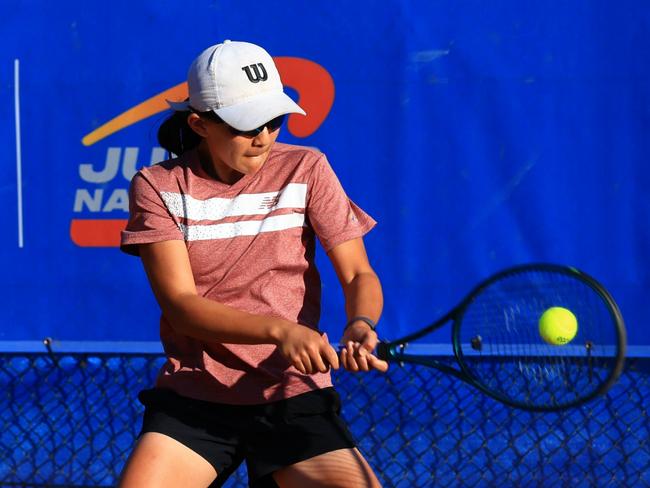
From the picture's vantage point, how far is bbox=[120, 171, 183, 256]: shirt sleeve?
2312 mm

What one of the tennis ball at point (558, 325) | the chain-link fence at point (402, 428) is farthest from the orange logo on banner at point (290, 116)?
the tennis ball at point (558, 325)

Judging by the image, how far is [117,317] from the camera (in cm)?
361

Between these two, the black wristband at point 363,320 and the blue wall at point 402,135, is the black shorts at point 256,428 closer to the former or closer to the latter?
the black wristband at point 363,320

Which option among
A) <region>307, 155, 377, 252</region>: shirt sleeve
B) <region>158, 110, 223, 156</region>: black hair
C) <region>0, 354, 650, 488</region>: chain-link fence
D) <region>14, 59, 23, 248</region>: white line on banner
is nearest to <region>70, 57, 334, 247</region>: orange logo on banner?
<region>14, 59, 23, 248</region>: white line on banner

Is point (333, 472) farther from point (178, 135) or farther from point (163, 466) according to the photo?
point (178, 135)

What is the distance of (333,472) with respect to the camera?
2258 millimetres

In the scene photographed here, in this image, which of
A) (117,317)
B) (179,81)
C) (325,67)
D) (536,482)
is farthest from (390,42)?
(536,482)

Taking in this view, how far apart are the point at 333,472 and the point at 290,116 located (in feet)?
5.30

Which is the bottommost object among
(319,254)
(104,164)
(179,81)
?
(319,254)

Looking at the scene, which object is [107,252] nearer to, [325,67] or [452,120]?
[325,67]

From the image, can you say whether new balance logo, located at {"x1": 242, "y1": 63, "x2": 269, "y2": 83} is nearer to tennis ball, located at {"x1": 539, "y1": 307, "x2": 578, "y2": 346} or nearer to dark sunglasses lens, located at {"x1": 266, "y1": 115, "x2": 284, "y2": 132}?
dark sunglasses lens, located at {"x1": 266, "y1": 115, "x2": 284, "y2": 132}

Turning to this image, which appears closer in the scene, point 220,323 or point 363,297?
point 220,323

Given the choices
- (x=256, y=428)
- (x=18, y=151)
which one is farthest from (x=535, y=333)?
(x=18, y=151)

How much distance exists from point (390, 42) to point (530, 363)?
4.31ft
